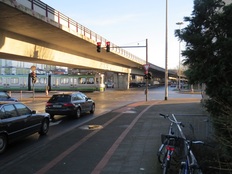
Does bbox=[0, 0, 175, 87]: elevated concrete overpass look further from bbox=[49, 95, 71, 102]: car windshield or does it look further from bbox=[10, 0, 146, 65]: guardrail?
bbox=[49, 95, 71, 102]: car windshield

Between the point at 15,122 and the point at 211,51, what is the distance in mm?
6121

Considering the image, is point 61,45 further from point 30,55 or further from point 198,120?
point 198,120

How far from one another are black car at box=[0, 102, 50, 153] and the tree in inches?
211

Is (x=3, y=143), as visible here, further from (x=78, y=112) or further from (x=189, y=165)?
(x=78, y=112)

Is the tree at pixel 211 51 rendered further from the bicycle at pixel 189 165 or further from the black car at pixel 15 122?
the black car at pixel 15 122

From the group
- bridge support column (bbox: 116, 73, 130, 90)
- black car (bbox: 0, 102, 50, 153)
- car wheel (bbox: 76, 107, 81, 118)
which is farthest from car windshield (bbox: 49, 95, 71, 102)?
bridge support column (bbox: 116, 73, 130, 90)

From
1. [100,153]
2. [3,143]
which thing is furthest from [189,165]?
[3,143]

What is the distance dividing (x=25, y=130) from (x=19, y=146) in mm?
573

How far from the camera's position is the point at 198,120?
388 inches

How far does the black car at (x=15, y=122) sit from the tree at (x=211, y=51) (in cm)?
536

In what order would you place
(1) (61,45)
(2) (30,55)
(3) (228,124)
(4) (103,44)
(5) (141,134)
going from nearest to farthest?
(3) (228,124) < (5) (141,134) < (2) (30,55) < (1) (61,45) < (4) (103,44)

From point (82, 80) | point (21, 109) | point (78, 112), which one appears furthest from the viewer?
point (82, 80)

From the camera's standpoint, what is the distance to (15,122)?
388 inches

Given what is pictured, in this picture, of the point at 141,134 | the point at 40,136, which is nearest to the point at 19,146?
the point at 40,136
